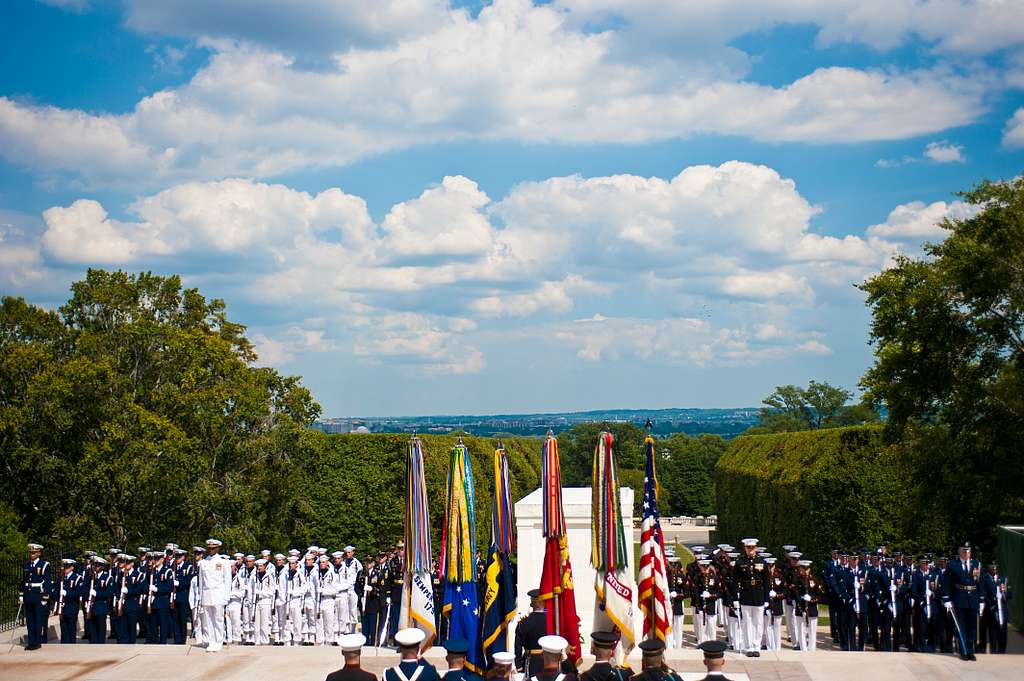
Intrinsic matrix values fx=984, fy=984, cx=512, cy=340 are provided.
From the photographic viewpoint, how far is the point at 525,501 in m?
17.2

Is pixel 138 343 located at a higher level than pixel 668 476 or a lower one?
higher

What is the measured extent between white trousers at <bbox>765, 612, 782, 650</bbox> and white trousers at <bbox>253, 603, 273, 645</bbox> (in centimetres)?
841

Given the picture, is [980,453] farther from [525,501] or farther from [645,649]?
[645,649]

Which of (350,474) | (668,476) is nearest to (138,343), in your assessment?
(350,474)

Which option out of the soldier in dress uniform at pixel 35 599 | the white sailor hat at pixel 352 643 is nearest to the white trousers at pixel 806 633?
the white sailor hat at pixel 352 643

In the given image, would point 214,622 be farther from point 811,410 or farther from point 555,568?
point 811,410

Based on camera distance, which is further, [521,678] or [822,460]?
[822,460]

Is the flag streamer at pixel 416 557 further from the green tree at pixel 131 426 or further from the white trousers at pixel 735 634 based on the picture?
the green tree at pixel 131 426

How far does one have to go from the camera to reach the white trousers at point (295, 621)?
1698 centimetres

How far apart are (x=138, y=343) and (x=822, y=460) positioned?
1882 centimetres

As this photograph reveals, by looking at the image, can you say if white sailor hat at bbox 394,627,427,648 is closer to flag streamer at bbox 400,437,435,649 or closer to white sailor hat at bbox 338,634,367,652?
white sailor hat at bbox 338,634,367,652

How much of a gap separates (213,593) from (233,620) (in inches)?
33.1

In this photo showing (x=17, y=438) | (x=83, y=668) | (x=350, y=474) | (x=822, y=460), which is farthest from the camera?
(x=350, y=474)

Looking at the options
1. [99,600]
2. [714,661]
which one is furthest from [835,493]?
[714,661]
